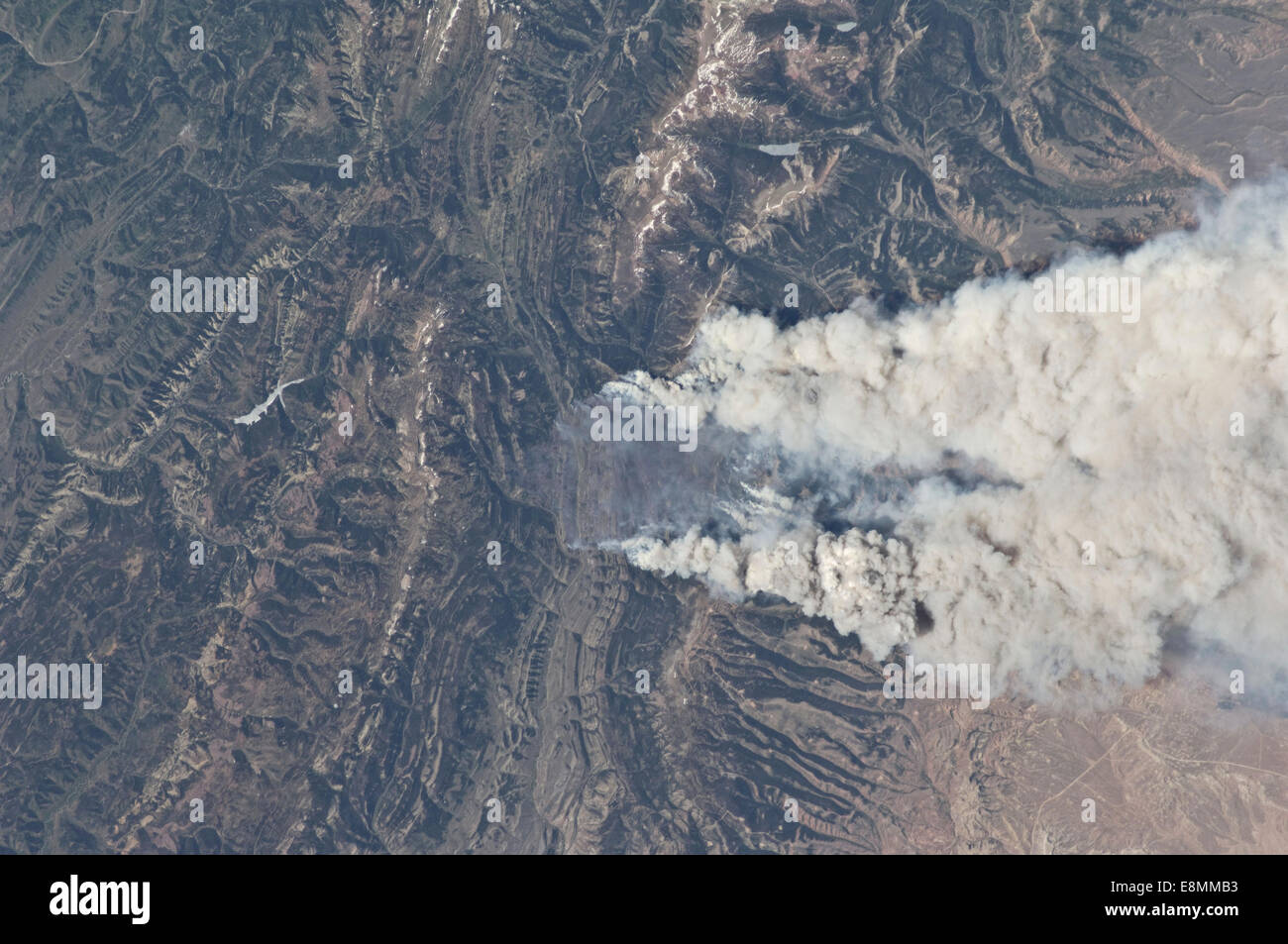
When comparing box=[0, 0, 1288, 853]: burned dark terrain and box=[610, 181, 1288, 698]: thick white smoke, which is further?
box=[0, 0, 1288, 853]: burned dark terrain

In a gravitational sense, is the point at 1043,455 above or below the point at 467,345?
below

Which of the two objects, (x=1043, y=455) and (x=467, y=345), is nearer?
(x=1043, y=455)

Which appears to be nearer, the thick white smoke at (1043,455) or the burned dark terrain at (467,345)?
the thick white smoke at (1043,455)

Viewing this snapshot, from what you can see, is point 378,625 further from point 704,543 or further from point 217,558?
point 704,543
